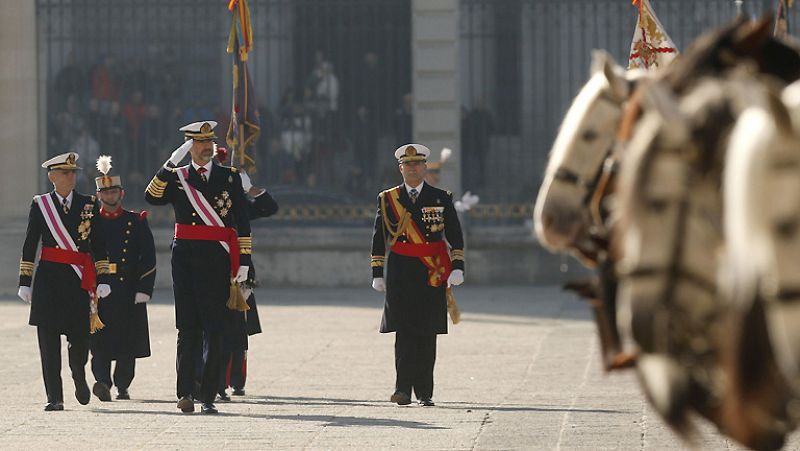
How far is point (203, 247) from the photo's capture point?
1098 centimetres

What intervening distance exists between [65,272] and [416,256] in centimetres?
225

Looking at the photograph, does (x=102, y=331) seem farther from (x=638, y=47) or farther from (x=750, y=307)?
(x=750, y=307)

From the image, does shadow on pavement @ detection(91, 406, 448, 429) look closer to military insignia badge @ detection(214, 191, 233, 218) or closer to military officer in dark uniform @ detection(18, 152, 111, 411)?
military officer in dark uniform @ detection(18, 152, 111, 411)

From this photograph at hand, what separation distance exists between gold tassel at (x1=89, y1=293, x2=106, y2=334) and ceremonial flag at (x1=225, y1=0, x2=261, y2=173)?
1.88m

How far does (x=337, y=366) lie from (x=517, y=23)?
997cm

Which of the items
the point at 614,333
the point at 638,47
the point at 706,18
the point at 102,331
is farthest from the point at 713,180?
the point at 706,18

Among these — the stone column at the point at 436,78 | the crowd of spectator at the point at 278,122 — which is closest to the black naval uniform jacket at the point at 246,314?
the crowd of spectator at the point at 278,122

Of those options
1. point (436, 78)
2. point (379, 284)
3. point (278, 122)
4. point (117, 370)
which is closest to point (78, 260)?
point (117, 370)

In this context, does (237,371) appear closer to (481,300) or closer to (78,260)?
(78,260)

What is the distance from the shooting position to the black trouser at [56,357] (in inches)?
438

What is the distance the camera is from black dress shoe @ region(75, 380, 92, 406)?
452 inches

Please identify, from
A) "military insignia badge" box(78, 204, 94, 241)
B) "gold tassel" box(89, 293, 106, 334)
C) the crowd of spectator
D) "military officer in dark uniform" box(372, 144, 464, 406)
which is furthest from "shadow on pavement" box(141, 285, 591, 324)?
"military insignia badge" box(78, 204, 94, 241)

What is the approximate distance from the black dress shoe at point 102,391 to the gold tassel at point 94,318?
425 mm

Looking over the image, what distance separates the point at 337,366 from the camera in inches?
544
